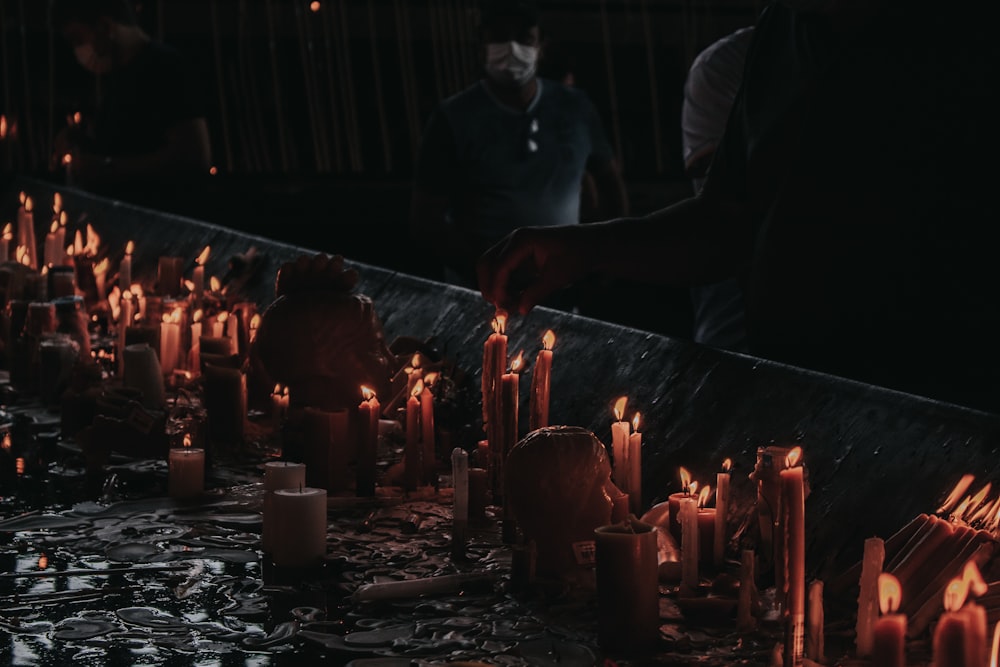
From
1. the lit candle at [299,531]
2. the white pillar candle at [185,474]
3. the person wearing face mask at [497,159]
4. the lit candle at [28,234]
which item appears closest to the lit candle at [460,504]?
the lit candle at [299,531]

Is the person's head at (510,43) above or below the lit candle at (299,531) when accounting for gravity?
above

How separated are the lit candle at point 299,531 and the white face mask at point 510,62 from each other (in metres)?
4.53

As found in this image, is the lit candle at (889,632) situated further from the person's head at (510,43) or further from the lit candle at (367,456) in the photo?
the person's head at (510,43)

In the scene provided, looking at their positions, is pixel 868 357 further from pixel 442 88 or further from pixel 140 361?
pixel 442 88

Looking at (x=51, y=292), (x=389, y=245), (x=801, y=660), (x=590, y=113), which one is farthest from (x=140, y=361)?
(x=389, y=245)

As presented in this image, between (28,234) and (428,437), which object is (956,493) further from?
(28,234)

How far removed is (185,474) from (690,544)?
3.51ft

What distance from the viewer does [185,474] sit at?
2.85 metres

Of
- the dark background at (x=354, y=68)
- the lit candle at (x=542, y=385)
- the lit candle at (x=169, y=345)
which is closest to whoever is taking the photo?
the lit candle at (x=542, y=385)

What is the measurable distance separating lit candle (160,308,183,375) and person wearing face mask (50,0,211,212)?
10.8 feet

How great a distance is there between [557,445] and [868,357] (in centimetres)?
82

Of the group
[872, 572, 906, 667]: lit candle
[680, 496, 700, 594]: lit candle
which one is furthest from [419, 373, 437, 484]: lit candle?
[872, 572, 906, 667]: lit candle

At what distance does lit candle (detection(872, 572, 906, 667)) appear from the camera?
A: 4.90 feet

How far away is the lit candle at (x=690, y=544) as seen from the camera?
219cm
